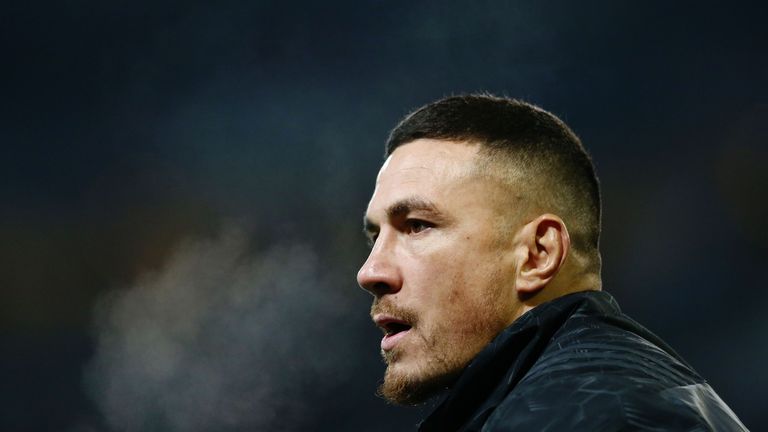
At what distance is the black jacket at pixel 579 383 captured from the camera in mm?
1085

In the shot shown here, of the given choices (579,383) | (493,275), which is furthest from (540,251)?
(579,383)

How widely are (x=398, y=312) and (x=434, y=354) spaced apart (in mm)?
138

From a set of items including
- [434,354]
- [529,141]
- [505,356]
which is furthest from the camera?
[529,141]

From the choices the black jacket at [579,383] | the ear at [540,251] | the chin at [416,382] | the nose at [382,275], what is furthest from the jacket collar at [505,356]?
the nose at [382,275]

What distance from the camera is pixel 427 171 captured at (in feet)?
6.77

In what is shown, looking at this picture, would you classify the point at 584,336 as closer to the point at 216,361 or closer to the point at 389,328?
the point at 389,328

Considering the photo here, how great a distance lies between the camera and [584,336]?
1.45m

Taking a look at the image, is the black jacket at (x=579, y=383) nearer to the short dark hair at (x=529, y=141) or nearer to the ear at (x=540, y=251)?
the ear at (x=540, y=251)

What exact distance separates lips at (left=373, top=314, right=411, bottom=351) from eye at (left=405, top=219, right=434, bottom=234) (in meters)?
0.25

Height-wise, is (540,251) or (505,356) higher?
(540,251)

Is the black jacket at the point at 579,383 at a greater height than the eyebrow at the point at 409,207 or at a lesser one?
lesser

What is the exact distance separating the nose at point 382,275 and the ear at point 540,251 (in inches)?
12.3

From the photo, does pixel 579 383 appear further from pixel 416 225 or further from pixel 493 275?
pixel 416 225

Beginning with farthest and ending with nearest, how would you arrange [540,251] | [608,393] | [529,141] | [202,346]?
[202,346], [529,141], [540,251], [608,393]
